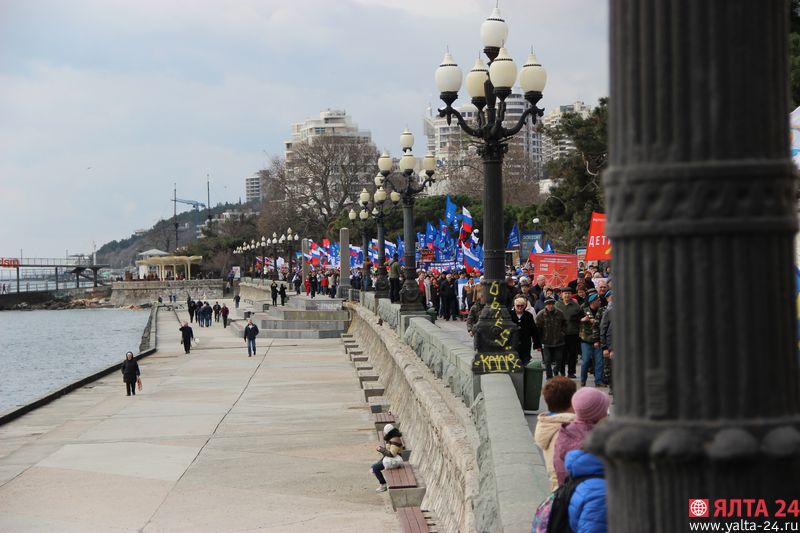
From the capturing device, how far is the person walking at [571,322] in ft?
52.6

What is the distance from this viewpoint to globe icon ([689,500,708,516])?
240 centimetres

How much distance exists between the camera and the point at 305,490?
1762 centimetres

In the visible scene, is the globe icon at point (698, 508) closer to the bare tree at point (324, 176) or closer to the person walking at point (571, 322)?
the person walking at point (571, 322)

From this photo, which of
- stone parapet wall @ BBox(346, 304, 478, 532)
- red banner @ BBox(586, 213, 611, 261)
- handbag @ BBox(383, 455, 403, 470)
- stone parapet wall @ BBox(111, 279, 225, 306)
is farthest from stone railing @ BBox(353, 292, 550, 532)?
stone parapet wall @ BBox(111, 279, 225, 306)

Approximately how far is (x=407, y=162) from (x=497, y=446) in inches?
669

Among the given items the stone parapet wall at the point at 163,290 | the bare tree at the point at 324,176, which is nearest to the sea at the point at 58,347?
the stone parapet wall at the point at 163,290

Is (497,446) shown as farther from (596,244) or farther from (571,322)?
(596,244)

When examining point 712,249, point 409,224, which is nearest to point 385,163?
point 409,224

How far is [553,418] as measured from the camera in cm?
579

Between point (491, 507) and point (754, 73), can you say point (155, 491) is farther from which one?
point (754, 73)

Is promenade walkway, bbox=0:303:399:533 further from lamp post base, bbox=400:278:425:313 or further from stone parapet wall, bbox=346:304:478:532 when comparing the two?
lamp post base, bbox=400:278:425:313

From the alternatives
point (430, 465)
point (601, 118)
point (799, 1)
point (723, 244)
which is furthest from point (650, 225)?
point (601, 118)

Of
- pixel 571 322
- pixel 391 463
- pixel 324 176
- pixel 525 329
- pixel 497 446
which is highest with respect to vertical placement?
pixel 324 176

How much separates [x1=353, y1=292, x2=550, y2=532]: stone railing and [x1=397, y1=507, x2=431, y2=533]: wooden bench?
27cm
